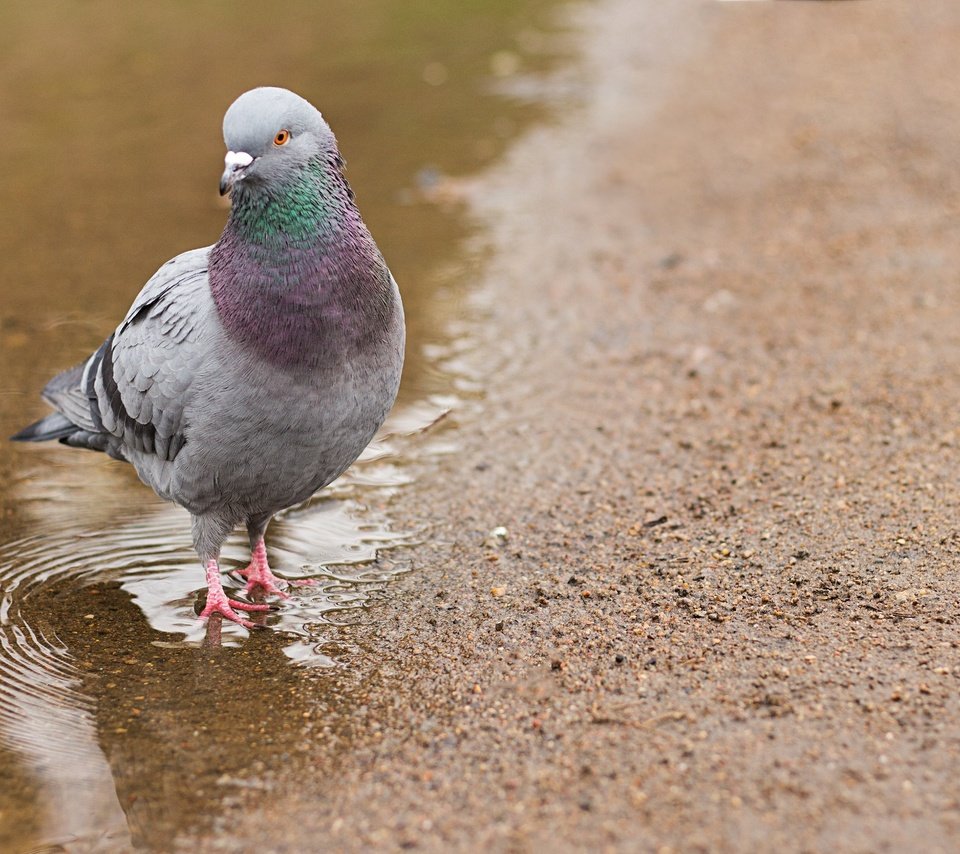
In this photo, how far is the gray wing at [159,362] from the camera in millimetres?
4074

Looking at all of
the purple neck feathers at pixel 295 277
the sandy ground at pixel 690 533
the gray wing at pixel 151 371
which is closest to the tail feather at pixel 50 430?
the gray wing at pixel 151 371

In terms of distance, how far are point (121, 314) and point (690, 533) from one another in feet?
13.3

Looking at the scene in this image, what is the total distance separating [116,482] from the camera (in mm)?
5621

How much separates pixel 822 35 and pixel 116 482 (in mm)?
9659

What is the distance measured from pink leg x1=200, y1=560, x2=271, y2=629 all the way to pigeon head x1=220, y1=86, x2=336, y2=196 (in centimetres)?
151

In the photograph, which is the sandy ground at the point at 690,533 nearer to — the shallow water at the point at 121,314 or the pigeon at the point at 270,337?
the shallow water at the point at 121,314

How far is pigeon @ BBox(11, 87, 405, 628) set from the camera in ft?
12.7

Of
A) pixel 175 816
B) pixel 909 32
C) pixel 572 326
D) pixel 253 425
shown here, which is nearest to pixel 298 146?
pixel 253 425

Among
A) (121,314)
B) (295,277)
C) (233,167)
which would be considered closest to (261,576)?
(295,277)

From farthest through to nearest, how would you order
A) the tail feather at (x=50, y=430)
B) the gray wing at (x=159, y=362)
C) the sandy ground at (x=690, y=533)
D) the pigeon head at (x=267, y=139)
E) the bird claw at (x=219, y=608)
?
the tail feather at (x=50, y=430)
the bird claw at (x=219, y=608)
the gray wing at (x=159, y=362)
the pigeon head at (x=267, y=139)
the sandy ground at (x=690, y=533)

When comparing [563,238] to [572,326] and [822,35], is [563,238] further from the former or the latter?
[822,35]

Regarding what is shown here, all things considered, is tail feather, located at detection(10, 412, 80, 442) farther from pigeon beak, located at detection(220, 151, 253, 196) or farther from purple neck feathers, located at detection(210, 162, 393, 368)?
pigeon beak, located at detection(220, 151, 253, 196)

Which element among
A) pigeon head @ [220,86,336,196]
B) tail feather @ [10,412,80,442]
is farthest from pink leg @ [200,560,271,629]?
pigeon head @ [220,86,336,196]

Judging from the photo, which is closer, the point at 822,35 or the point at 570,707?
the point at 570,707
